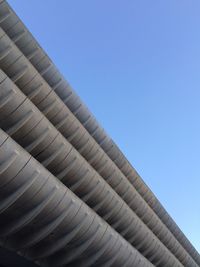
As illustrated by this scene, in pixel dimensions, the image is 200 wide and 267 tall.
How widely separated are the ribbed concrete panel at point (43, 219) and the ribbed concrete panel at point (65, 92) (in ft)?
60.8

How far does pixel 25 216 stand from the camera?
20.0 meters

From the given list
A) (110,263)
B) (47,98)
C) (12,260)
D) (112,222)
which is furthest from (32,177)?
(112,222)

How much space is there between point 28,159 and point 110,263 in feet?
33.9

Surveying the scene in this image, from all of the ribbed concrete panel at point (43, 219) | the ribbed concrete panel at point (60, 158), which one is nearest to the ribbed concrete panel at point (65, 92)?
the ribbed concrete panel at point (60, 158)

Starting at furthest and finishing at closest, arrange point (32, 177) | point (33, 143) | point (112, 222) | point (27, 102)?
1. point (112, 222)
2. point (33, 143)
3. point (27, 102)
4. point (32, 177)

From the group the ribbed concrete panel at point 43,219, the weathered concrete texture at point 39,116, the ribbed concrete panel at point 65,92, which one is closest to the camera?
the ribbed concrete panel at point 43,219

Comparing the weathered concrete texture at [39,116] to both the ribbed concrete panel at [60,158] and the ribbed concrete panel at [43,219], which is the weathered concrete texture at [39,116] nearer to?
the ribbed concrete panel at [60,158]

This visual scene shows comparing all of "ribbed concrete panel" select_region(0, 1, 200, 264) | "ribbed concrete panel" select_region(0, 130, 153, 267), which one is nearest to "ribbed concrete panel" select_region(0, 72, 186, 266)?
"ribbed concrete panel" select_region(0, 130, 153, 267)

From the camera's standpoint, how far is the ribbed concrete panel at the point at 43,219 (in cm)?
1889

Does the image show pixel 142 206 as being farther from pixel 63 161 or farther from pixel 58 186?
pixel 58 186

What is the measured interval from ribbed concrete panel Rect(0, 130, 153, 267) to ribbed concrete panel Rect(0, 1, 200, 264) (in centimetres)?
1854

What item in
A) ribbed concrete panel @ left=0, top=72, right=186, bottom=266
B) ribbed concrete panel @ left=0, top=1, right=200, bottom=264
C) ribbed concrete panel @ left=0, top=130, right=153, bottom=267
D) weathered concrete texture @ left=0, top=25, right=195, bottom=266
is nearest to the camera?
ribbed concrete panel @ left=0, top=130, right=153, bottom=267

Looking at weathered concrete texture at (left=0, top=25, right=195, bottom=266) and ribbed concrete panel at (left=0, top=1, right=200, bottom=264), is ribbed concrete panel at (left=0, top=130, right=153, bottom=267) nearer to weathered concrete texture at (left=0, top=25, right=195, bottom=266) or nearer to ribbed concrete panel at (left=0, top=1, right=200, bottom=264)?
weathered concrete texture at (left=0, top=25, right=195, bottom=266)

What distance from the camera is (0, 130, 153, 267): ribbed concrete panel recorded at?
18.9m
